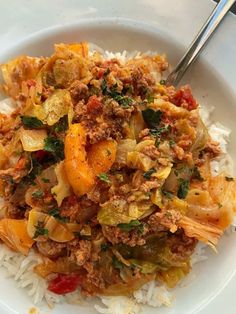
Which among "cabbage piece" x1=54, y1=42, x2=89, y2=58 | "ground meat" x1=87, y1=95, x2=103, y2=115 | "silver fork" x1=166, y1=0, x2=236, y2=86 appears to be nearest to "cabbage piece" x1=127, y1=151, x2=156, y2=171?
"ground meat" x1=87, y1=95, x2=103, y2=115

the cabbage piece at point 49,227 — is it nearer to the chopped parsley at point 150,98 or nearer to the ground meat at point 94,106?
the ground meat at point 94,106

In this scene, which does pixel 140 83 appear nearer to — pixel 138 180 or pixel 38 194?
pixel 138 180

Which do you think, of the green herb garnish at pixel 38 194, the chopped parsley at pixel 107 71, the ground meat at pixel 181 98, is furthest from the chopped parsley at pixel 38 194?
the ground meat at pixel 181 98

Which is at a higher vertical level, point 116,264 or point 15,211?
point 116,264

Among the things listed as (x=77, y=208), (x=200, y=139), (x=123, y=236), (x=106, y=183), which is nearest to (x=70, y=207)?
(x=77, y=208)

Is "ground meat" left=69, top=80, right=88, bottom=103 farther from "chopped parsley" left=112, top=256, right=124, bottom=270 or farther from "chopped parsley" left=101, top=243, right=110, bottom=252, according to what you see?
"chopped parsley" left=112, top=256, right=124, bottom=270

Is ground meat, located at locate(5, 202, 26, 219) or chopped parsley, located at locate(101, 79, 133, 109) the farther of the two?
ground meat, located at locate(5, 202, 26, 219)
